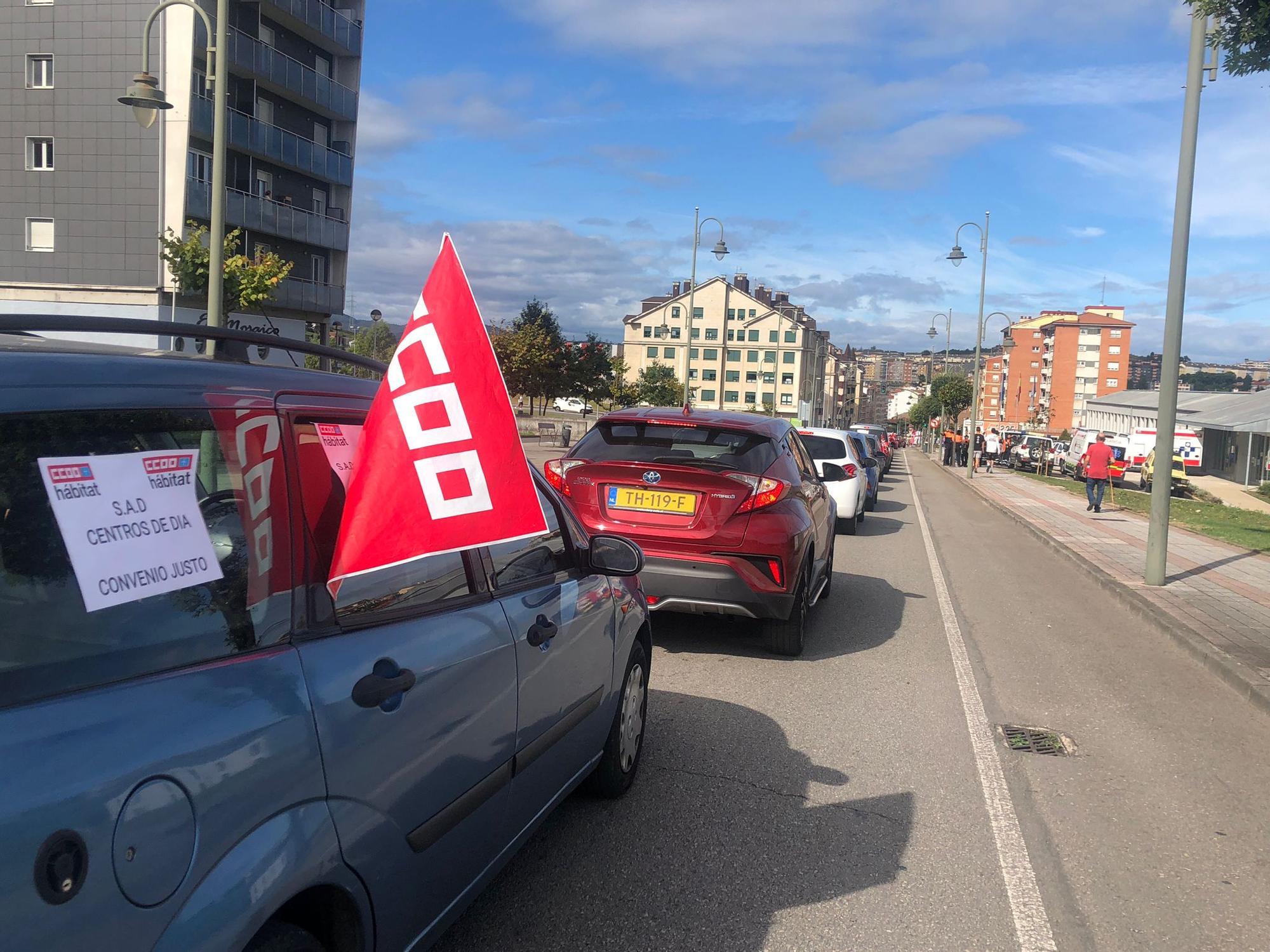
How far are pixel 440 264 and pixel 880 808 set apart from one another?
3238 millimetres

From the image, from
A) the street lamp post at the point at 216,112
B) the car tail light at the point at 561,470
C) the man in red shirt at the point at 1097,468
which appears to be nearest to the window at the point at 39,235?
the street lamp post at the point at 216,112

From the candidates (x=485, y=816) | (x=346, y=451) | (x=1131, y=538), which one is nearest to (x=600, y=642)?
(x=485, y=816)

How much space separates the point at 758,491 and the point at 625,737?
2766 millimetres

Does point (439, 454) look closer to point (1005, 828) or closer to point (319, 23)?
point (1005, 828)

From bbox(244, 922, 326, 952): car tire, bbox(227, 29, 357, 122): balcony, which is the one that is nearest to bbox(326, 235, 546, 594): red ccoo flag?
bbox(244, 922, 326, 952): car tire

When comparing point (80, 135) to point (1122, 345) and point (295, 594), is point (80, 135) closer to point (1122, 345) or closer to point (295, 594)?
point (295, 594)

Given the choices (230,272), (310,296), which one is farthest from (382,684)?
(310,296)

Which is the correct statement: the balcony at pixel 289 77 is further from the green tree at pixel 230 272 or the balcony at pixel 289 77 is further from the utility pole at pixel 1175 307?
the utility pole at pixel 1175 307

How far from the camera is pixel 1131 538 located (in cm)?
1727

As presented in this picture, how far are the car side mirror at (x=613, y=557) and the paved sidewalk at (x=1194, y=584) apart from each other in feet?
16.2

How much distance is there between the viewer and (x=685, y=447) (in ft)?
23.7

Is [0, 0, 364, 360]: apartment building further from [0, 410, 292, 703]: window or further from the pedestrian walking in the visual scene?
[0, 410, 292, 703]: window

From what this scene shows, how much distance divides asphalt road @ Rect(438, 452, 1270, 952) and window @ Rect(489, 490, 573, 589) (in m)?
1.10

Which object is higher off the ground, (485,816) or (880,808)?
(485,816)
